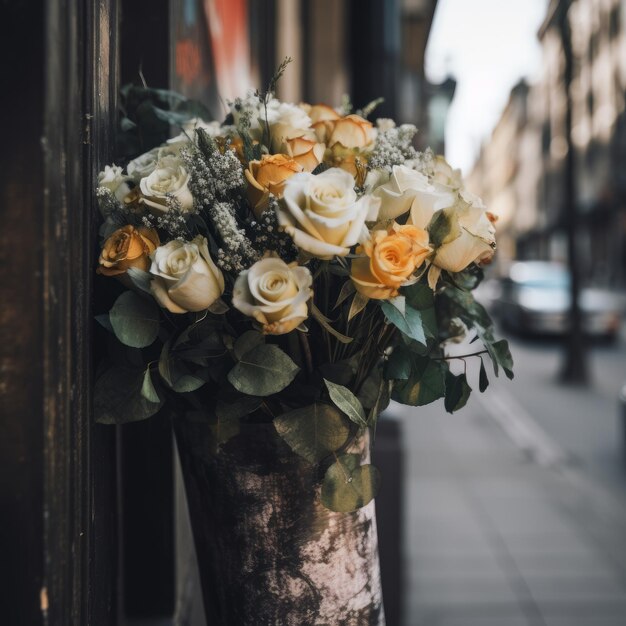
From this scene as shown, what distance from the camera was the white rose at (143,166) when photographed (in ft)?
4.17

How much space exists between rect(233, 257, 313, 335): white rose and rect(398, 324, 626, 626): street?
8.74 feet

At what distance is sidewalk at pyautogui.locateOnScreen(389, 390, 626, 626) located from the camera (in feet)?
12.5

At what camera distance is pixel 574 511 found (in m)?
5.34

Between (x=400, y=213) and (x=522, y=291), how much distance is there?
52.1 feet

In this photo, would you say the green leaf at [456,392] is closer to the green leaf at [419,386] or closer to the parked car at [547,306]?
the green leaf at [419,386]

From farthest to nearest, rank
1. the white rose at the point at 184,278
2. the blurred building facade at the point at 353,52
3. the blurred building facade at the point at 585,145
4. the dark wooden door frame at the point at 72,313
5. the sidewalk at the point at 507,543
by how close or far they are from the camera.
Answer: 1. the blurred building facade at the point at 585,145
2. the blurred building facade at the point at 353,52
3. the sidewalk at the point at 507,543
4. the white rose at the point at 184,278
5. the dark wooden door frame at the point at 72,313

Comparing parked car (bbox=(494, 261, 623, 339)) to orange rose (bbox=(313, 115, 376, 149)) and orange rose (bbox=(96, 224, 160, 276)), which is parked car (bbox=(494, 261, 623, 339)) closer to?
orange rose (bbox=(313, 115, 376, 149))

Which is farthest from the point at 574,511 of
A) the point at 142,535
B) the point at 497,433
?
the point at 142,535

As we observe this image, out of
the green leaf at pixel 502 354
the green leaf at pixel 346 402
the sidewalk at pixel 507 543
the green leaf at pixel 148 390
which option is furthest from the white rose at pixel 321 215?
the sidewalk at pixel 507 543

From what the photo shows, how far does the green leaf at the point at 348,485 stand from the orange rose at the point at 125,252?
1.48 feet

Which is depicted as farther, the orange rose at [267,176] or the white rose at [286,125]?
the white rose at [286,125]

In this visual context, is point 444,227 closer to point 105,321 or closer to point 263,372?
point 263,372

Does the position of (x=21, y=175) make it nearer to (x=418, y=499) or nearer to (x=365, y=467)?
(x=365, y=467)

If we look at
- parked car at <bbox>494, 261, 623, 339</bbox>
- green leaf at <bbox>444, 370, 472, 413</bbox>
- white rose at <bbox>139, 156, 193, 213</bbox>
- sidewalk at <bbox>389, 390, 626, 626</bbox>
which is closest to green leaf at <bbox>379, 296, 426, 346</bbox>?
green leaf at <bbox>444, 370, 472, 413</bbox>
